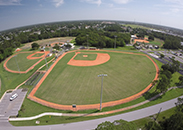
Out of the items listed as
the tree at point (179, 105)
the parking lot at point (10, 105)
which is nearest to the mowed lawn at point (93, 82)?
the parking lot at point (10, 105)

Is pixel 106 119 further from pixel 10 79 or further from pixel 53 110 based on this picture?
pixel 10 79

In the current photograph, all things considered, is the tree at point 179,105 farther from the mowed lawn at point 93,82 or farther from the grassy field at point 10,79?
the grassy field at point 10,79

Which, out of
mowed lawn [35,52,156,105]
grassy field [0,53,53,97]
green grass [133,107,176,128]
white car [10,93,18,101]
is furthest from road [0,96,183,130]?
grassy field [0,53,53,97]

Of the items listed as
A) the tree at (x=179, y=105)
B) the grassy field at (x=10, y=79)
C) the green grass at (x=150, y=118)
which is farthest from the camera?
the grassy field at (x=10, y=79)

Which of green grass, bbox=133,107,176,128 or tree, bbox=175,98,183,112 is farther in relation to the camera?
green grass, bbox=133,107,176,128

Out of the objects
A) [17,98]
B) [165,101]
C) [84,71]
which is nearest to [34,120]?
[17,98]

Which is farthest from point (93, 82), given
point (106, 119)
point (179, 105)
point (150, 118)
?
point (179, 105)

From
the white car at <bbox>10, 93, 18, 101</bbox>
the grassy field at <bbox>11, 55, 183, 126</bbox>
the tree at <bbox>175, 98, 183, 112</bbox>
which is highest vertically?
the tree at <bbox>175, 98, 183, 112</bbox>

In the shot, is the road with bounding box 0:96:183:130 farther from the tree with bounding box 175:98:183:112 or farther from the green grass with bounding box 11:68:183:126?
the tree with bounding box 175:98:183:112

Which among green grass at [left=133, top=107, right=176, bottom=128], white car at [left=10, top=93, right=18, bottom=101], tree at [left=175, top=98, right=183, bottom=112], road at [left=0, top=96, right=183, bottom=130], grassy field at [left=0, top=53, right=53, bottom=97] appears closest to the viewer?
road at [left=0, top=96, right=183, bottom=130]
